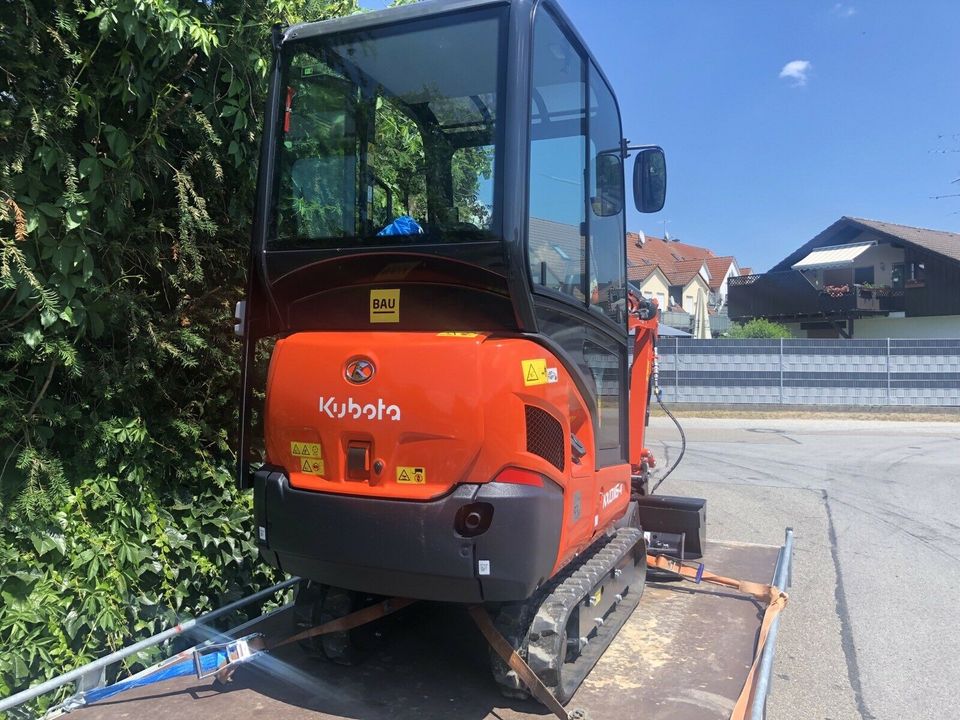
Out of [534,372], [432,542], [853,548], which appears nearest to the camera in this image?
[432,542]

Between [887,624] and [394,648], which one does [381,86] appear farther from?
[887,624]

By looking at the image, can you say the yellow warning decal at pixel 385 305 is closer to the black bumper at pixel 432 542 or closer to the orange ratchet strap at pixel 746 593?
the black bumper at pixel 432 542

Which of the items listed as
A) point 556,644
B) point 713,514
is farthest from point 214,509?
point 713,514

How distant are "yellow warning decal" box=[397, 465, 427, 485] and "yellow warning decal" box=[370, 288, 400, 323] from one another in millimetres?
630

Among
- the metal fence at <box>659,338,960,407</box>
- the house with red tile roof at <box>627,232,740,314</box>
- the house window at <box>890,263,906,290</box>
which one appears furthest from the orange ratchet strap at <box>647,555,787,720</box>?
the house with red tile roof at <box>627,232,740,314</box>

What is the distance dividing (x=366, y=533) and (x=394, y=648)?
1022 millimetres

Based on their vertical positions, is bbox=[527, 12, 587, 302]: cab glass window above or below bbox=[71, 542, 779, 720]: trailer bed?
above

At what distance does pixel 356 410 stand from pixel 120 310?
1.72 m

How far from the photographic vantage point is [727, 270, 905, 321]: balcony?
32.9m

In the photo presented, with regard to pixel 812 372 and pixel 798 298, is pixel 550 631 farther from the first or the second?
pixel 798 298

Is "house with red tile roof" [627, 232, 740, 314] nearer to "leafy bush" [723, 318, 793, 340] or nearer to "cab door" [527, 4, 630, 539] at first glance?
"leafy bush" [723, 318, 793, 340]

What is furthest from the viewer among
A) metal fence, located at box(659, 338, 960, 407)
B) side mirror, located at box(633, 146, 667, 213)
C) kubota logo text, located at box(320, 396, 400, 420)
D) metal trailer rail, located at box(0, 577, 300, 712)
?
metal fence, located at box(659, 338, 960, 407)

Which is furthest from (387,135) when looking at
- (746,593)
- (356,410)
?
(746,593)

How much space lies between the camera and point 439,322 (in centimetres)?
297
